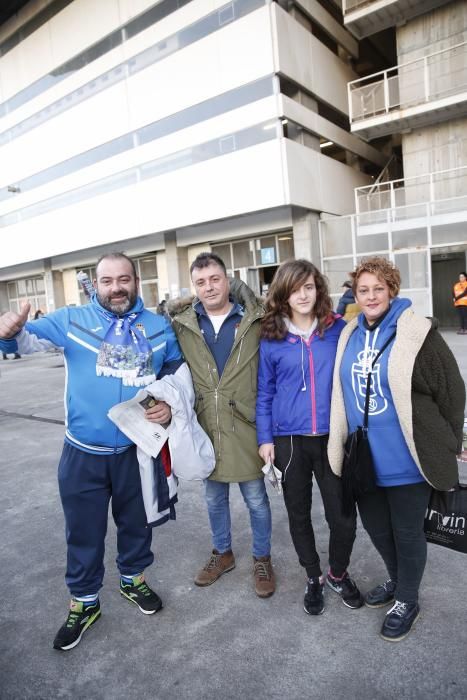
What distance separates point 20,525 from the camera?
3607 millimetres

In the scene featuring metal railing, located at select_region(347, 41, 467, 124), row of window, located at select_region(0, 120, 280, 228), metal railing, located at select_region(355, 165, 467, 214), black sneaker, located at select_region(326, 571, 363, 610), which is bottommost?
black sneaker, located at select_region(326, 571, 363, 610)

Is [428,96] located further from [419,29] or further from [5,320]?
[5,320]

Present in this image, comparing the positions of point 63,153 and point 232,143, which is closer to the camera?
point 232,143

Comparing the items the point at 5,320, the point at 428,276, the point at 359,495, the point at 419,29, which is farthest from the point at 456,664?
the point at 419,29

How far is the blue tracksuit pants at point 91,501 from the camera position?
2381 millimetres

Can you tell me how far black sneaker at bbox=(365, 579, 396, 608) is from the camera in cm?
240

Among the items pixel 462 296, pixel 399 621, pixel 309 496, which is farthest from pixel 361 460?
pixel 462 296

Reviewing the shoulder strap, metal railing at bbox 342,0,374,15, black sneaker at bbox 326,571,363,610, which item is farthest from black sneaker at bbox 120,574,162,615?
metal railing at bbox 342,0,374,15

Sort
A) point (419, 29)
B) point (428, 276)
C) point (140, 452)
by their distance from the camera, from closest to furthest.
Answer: point (140, 452)
point (428, 276)
point (419, 29)

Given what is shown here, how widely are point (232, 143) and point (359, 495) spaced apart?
16.0 m

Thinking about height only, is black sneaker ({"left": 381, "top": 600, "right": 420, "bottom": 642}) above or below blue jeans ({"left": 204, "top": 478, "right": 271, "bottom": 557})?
below

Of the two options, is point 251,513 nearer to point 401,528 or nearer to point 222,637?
point 222,637

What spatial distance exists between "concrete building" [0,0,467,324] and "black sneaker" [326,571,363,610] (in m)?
13.2

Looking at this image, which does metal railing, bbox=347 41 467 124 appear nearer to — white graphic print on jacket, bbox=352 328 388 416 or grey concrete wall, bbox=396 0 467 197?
grey concrete wall, bbox=396 0 467 197
